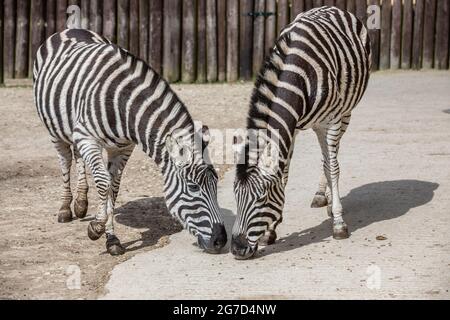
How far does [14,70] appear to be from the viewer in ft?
50.1

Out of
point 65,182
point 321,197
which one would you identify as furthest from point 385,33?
point 65,182

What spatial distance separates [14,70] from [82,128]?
26.1 ft

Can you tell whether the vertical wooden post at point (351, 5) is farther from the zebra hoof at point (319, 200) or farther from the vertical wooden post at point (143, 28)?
the zebra hoof at point (319, 200)

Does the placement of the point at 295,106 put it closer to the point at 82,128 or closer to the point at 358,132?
the point at 82,128

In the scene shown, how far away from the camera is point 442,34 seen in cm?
1562

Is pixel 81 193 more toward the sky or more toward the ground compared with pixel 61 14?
more toward the ground

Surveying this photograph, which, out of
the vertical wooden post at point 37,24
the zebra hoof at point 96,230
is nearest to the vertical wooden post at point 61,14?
the vertical wooden post at point 37,24

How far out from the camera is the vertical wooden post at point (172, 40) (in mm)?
15148

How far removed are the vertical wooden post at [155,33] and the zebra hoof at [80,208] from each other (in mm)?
6690

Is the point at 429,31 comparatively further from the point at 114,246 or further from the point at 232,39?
the point at 114,246

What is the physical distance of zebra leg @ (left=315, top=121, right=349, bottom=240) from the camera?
777 cm

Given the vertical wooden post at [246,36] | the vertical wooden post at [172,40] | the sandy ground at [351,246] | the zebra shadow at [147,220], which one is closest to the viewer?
the sandy ground at [351,246]

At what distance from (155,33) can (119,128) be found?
7837mm
